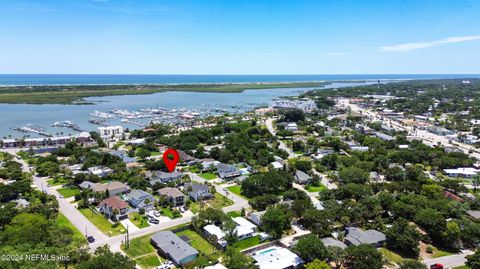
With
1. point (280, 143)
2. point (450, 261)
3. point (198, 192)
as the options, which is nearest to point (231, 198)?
point (198, 192)

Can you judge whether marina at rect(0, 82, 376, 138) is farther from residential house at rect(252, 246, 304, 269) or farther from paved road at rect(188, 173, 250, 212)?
residential house at rect(252, 246, 304, 269)

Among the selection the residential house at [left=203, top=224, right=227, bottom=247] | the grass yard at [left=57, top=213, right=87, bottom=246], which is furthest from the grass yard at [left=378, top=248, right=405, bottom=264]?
the grass yard at [left=57, top=213, right=87, bottom=246]

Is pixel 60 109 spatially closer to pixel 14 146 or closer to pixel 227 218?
pixel 14 146

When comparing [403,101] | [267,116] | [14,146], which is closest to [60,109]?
[14,146]

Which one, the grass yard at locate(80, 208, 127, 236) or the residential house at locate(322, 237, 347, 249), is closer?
the residential house at locate(322, 237, 347, 249)

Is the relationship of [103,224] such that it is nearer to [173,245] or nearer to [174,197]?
[174,197]

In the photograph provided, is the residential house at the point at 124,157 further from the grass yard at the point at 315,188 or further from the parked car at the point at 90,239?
the grass yard at the point at 315,188
